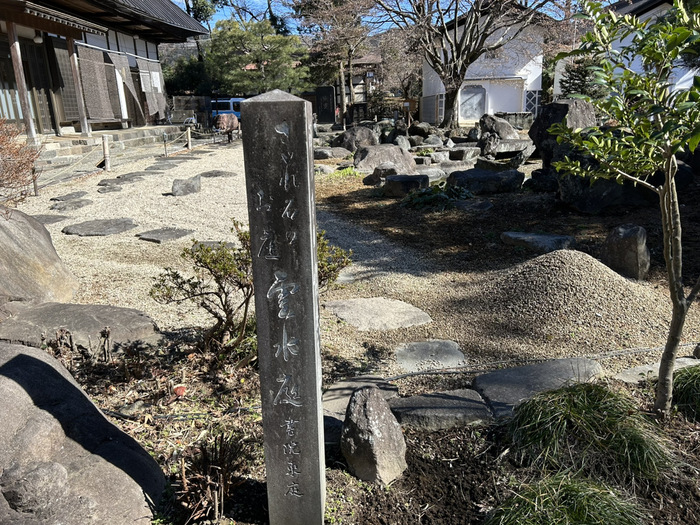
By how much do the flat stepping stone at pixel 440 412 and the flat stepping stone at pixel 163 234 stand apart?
17.1 ft

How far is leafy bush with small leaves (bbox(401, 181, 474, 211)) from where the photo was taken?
8995mm

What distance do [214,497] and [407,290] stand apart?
12.1 feet

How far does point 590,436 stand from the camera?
2713mm

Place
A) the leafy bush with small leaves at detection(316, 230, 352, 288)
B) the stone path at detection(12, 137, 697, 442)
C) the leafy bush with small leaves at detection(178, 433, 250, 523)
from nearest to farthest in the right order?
the leafy bush with small leaves at detection(178, 433, 250, 523), the stone path at detection(12, 137, 697, 442), the leafy bush with small leaves at detection(316, 230, 352, 288)

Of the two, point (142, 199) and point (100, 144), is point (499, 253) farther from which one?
point (100, 144)

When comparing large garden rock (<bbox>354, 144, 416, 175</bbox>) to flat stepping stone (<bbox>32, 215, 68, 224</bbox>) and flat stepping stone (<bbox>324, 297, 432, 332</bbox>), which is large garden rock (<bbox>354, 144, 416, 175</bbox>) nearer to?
flat stepping stone (<bbox>32, 215, 68, 224</bbox>)

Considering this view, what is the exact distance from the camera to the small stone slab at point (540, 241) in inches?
253

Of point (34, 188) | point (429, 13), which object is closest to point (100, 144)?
point (34, 188)

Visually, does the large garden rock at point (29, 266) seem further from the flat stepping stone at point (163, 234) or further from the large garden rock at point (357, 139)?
the large garden rock at point (357, 139)

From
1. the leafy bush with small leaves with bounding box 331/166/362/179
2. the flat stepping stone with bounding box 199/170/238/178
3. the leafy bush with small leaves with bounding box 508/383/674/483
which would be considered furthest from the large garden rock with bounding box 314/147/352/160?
the leafy bush with small leaves with bounding box 508/383/674/483

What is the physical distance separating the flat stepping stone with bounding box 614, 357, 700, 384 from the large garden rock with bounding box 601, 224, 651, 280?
71.0 inches

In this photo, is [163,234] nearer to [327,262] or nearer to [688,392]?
[327,262]

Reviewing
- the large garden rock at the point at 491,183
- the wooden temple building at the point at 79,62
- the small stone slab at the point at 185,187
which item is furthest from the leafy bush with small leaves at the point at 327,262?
the wooden temple building at the point at 79,62

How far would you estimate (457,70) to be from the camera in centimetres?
1923
